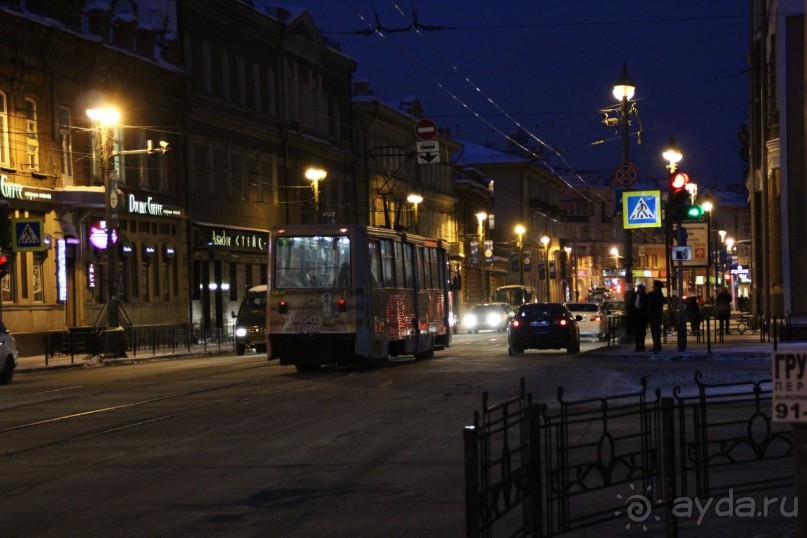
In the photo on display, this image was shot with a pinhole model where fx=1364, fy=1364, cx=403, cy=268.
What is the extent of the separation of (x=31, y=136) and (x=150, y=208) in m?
8.85

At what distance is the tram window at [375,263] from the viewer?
30016mm

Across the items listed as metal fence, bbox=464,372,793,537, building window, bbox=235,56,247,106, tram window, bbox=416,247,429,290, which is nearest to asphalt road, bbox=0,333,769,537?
metal fence, bbox=464,372,793,537

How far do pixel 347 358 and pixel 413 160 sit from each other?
6139cm

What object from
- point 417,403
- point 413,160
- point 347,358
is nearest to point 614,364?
point 347,358

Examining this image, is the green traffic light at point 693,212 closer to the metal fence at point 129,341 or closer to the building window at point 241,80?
the metal fence at point 129,341

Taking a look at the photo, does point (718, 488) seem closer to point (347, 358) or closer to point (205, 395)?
point (205, 395)

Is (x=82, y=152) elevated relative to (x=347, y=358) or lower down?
elevated

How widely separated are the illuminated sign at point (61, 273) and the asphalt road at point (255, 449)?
16.4m

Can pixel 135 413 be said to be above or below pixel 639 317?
below

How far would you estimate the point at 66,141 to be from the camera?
153 feet

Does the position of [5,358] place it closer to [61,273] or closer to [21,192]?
[21,192]

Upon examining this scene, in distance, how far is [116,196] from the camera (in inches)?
1665

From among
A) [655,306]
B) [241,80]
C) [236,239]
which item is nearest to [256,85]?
[241,80]

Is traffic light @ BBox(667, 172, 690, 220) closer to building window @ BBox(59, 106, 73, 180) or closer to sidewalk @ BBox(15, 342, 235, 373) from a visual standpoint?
sidewalk @ BBox(15, 342, 235, 373)
